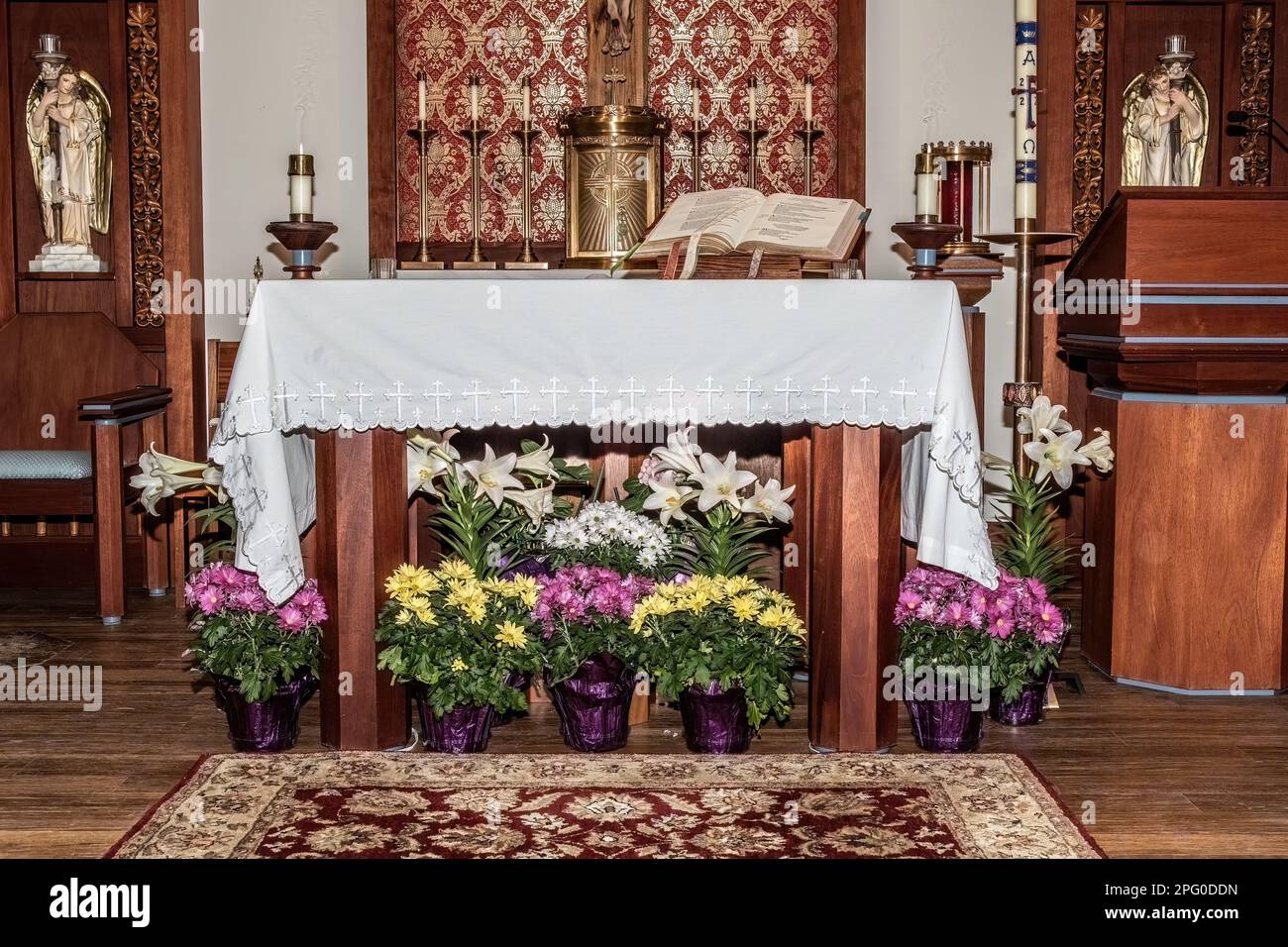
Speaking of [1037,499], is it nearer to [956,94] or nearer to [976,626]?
[976,626]

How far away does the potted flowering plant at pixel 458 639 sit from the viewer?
3.34 metres

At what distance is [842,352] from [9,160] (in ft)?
12.9

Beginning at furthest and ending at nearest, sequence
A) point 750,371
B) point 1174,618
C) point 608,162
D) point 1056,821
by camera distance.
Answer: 1. point 608,162
2. point 1174,618
3. point 750,371
4. point 1056,821

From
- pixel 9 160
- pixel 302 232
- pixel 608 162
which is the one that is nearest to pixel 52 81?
pixel 9 160

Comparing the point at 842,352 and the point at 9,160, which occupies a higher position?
the point at 9,160

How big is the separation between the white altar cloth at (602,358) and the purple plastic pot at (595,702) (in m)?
0.62

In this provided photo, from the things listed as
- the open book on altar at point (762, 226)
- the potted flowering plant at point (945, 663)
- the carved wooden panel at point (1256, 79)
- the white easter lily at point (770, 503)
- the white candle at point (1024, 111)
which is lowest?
the potted flowering plant at point (945, 663)

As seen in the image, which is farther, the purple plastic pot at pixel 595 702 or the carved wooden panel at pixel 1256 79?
the carved wooden panel at pixel 1256 79

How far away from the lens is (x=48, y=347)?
5.73 metres

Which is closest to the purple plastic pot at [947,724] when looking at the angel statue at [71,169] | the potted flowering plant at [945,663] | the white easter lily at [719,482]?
the potted flowering plant at [945,663]

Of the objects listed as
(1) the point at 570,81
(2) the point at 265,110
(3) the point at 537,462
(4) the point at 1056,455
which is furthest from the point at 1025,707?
(2) the point at 265,110

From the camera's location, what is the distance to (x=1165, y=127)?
218 inches

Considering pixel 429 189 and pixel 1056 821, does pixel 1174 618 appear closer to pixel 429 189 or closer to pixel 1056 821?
pixel 1056 821

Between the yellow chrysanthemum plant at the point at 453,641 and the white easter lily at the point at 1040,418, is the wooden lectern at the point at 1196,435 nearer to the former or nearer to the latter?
the white easter lily at the point at 1040,418
